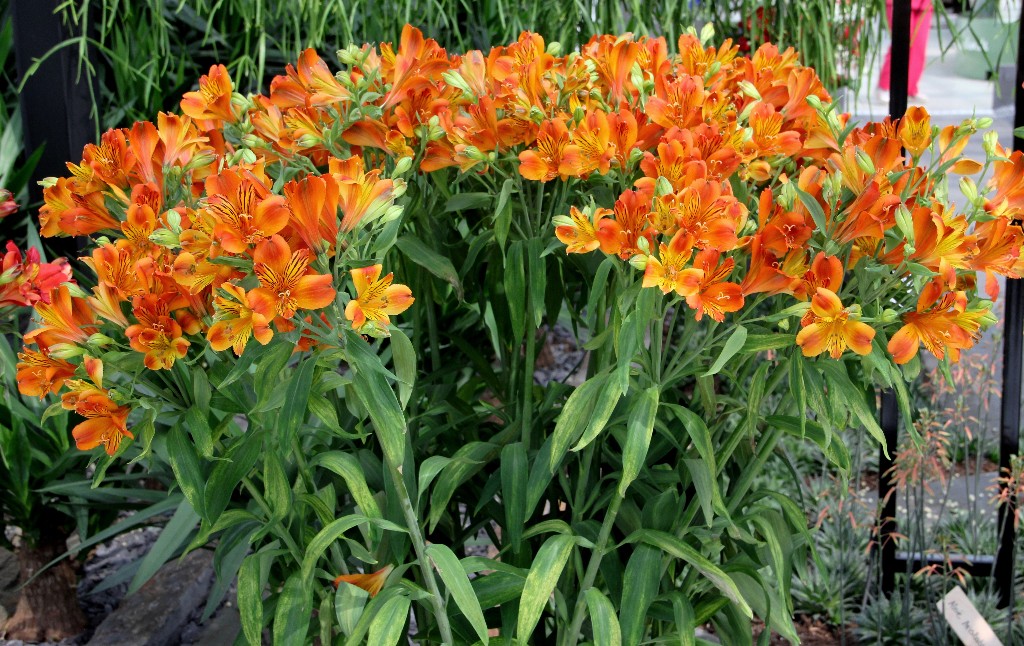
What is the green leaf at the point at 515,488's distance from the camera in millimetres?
1022

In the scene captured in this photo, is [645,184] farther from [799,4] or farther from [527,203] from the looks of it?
[799,4]

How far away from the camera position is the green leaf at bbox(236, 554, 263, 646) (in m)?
0.97

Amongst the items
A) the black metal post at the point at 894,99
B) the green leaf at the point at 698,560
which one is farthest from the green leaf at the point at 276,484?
the black metal post at the point at 894,99

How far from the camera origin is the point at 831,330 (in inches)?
A: 32.7

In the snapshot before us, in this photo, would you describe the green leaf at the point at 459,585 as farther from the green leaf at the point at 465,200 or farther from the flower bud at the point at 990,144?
the flower bud at the point at 990,144

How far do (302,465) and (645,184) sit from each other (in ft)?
1.41

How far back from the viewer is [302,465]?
999 millimetres

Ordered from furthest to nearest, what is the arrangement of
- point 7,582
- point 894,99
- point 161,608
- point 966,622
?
point 7,582 → point 161,608 → point 894,99 → point 966,622

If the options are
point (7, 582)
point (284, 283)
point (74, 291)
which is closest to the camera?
point (284, 283)

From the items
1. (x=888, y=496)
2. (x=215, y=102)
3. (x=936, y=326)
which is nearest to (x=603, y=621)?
(x=936, y=326)

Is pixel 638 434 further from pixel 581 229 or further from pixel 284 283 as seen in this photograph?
pixel 284 283

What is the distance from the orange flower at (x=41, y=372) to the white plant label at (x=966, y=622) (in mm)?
1148

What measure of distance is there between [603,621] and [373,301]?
0.38m

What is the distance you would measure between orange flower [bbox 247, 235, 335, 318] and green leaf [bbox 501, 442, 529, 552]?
346 millimetres
